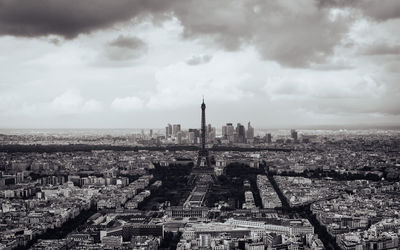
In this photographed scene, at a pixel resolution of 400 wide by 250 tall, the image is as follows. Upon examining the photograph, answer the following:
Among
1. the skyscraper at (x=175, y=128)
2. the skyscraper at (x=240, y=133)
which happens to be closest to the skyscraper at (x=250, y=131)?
the skyscraper at (x=240, y=133)

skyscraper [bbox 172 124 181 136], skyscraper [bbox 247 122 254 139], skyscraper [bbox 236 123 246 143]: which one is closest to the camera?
skyscraper [bbox 236 123 246 143]

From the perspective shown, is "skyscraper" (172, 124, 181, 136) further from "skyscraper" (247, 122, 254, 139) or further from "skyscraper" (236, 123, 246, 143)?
"skyscraper" (247, 122, 254, 139)

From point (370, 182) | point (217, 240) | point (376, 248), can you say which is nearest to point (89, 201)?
point (217, 240)

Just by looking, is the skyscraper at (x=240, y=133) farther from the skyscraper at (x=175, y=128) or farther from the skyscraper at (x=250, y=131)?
the skyscraper at (x=175, y=128)

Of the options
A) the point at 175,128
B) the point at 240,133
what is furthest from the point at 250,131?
the point at 175,128

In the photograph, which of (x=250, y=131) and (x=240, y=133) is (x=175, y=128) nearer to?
(x=250, y=131)

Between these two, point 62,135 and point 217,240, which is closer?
point 217,240

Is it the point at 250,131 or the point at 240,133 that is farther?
the point at 250,131

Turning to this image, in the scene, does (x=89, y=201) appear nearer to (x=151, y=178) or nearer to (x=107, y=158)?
(x=151, y=178)

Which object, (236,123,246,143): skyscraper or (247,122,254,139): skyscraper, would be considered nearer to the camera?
(236,123,246,143): skyscraper

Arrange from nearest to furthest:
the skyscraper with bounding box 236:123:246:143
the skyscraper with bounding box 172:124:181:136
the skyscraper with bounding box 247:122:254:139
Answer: the skyscraper with bounding box 236:123:246:143
the skyscraper with bounding box 247:122:254:139
the skyscraper with bounding box 172:124:181:136

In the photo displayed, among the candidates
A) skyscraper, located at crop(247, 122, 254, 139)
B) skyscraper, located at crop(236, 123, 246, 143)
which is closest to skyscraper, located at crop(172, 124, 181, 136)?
skyscraper, located at crop(236, 123, 246, 143)
